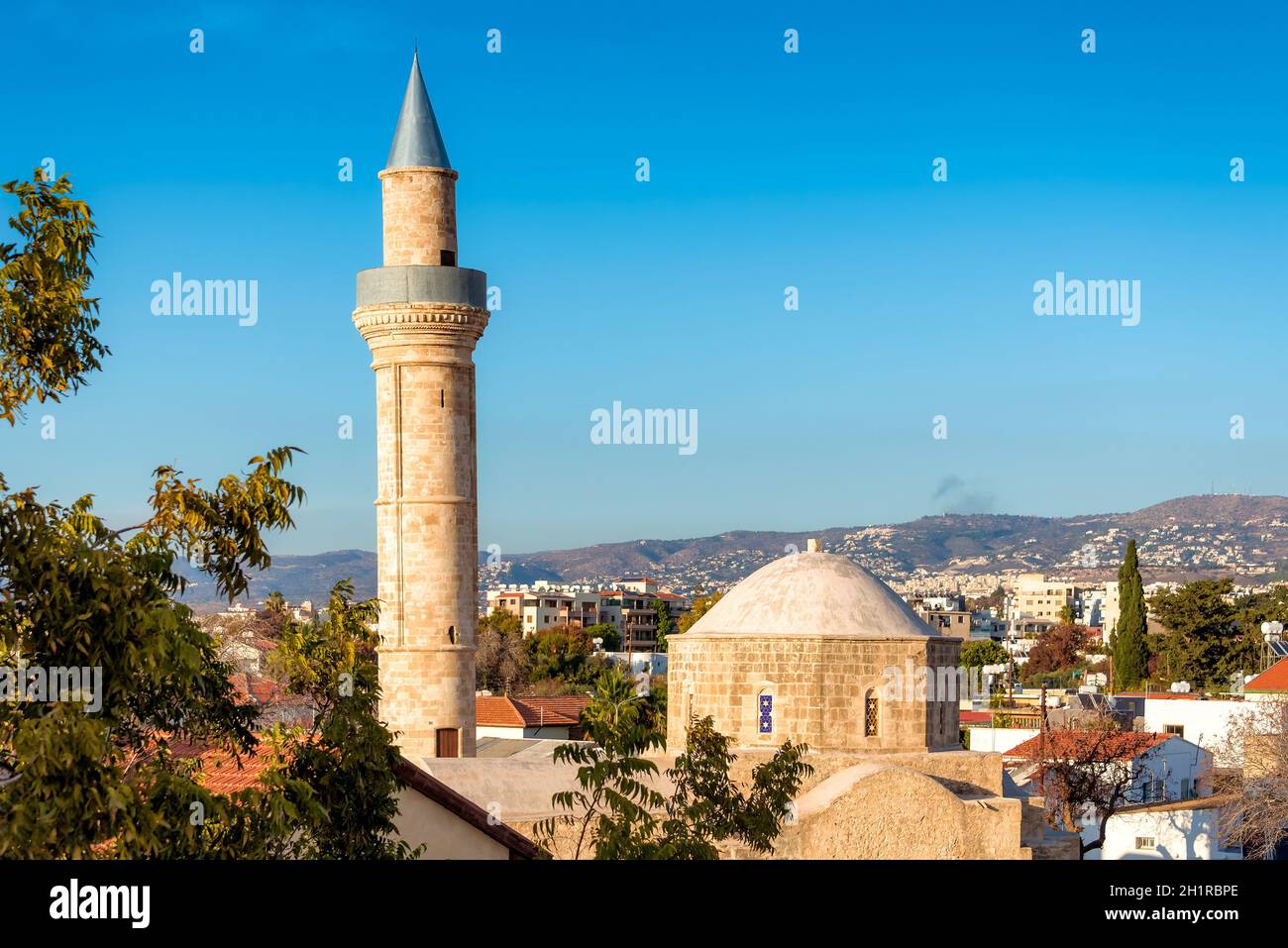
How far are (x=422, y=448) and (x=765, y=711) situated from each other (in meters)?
7.95

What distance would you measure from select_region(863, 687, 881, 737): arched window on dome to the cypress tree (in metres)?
60.5

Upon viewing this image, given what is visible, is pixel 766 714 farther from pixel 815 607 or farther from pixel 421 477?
pixel 421 477

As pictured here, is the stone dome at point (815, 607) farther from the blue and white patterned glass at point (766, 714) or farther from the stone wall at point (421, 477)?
the stone wall at point (421, 477)

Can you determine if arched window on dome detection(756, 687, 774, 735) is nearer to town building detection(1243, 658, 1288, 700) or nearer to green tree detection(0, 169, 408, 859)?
green tree detection(0, 169, 408, 859)

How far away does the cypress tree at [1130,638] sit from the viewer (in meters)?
81.8

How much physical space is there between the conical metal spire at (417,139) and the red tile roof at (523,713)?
78.9 feet

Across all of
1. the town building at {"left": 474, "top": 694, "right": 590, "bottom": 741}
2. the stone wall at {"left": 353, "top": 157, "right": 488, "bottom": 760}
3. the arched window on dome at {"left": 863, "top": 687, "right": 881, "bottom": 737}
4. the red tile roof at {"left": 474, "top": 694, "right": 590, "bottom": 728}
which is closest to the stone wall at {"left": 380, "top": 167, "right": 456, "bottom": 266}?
the stone wall at {"left": 353, "top": 157, "right": 488, "bottom": 760}

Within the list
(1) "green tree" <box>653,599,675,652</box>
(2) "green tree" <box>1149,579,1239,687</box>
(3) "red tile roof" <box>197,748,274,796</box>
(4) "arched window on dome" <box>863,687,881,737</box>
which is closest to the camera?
(3) "red tile roof" <box>197,748,274,796</box>

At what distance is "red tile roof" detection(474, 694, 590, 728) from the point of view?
49.2 meters

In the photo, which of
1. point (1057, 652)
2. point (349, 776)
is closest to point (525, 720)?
point (349, 776)

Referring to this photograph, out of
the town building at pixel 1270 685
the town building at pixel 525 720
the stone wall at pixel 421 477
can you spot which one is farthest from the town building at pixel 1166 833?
the stone wall at pixel 421 477
